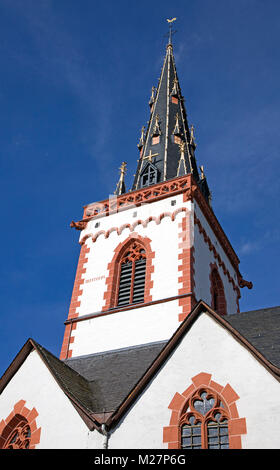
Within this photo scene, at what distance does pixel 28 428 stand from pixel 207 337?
198 inches

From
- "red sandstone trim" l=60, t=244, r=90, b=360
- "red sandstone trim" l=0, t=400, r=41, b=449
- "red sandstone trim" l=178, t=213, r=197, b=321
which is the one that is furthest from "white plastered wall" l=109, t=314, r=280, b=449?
"red sandstone trim" l=60, t=244, r=90, b=360

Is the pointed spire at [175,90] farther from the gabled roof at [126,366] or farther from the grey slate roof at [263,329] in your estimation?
the grey slate roof at [263,329]

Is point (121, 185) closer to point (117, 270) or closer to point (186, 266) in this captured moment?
point (117, 270)

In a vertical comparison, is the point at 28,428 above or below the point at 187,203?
below

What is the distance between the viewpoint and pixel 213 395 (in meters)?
11.7

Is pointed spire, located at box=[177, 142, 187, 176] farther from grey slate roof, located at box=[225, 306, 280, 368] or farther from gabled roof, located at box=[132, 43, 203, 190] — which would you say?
grey slate roof, located at box=[225, 306, 280, 368]

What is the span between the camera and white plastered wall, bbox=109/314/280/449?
35.1ft

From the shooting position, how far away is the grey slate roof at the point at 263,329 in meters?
12.5

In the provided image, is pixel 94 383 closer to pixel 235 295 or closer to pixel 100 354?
pixel 100 354

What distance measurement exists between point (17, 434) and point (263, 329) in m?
6.75

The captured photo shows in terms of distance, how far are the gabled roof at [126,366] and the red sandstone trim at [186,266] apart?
1670 millimetres

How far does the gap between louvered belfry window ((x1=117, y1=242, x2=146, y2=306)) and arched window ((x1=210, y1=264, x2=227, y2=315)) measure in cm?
297

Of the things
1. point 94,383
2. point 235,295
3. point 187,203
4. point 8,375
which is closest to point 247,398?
point 94,383
